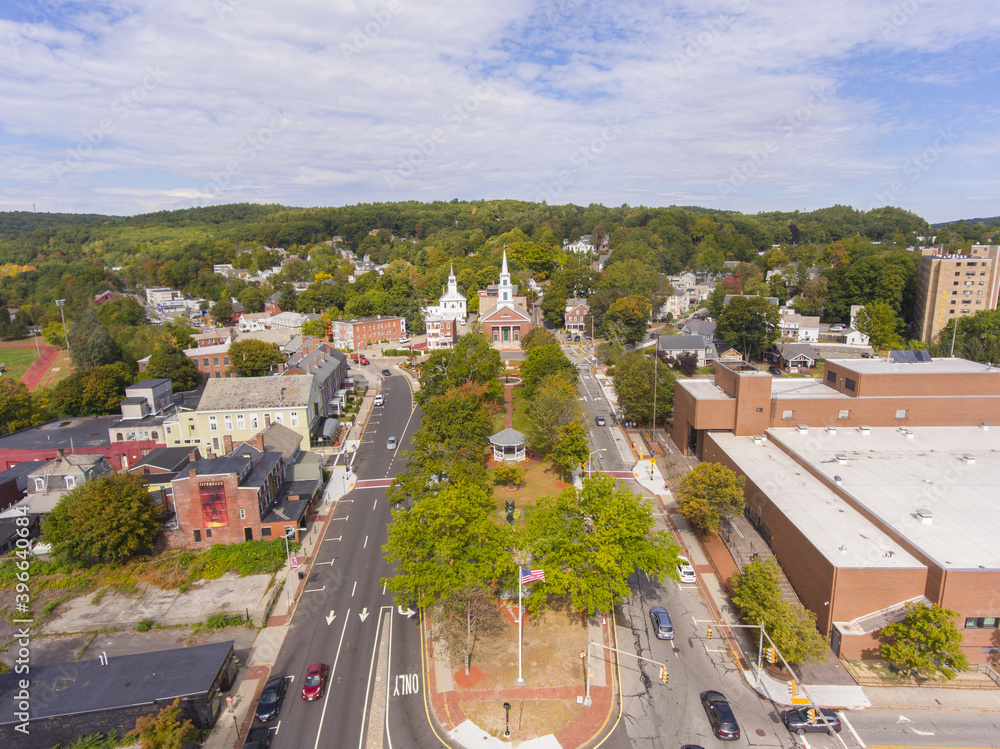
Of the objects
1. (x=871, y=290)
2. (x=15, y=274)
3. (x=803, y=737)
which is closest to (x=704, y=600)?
(x=803, y=737)

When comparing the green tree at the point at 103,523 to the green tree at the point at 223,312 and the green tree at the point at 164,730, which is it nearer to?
the green tree at the point at 164,730

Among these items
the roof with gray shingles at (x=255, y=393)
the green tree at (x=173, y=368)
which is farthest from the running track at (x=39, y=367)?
the roof with gray shingles at (x=255, y=393)

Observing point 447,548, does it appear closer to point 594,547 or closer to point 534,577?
point 534,577

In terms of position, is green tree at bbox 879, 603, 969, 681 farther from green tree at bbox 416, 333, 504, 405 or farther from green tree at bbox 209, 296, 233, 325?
green tree at bbox 209, 296, 233, 325

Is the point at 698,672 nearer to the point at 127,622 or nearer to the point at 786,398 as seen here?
the point at 786,398

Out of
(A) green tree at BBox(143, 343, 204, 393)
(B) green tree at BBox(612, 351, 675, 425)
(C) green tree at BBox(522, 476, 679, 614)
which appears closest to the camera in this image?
(C) green tree at BBox(522, 476, 679, 614)

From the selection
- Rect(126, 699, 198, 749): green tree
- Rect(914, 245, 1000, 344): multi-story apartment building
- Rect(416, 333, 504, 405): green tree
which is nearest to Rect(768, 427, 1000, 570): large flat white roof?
Rect(416, 333, 504, 405): green tree
